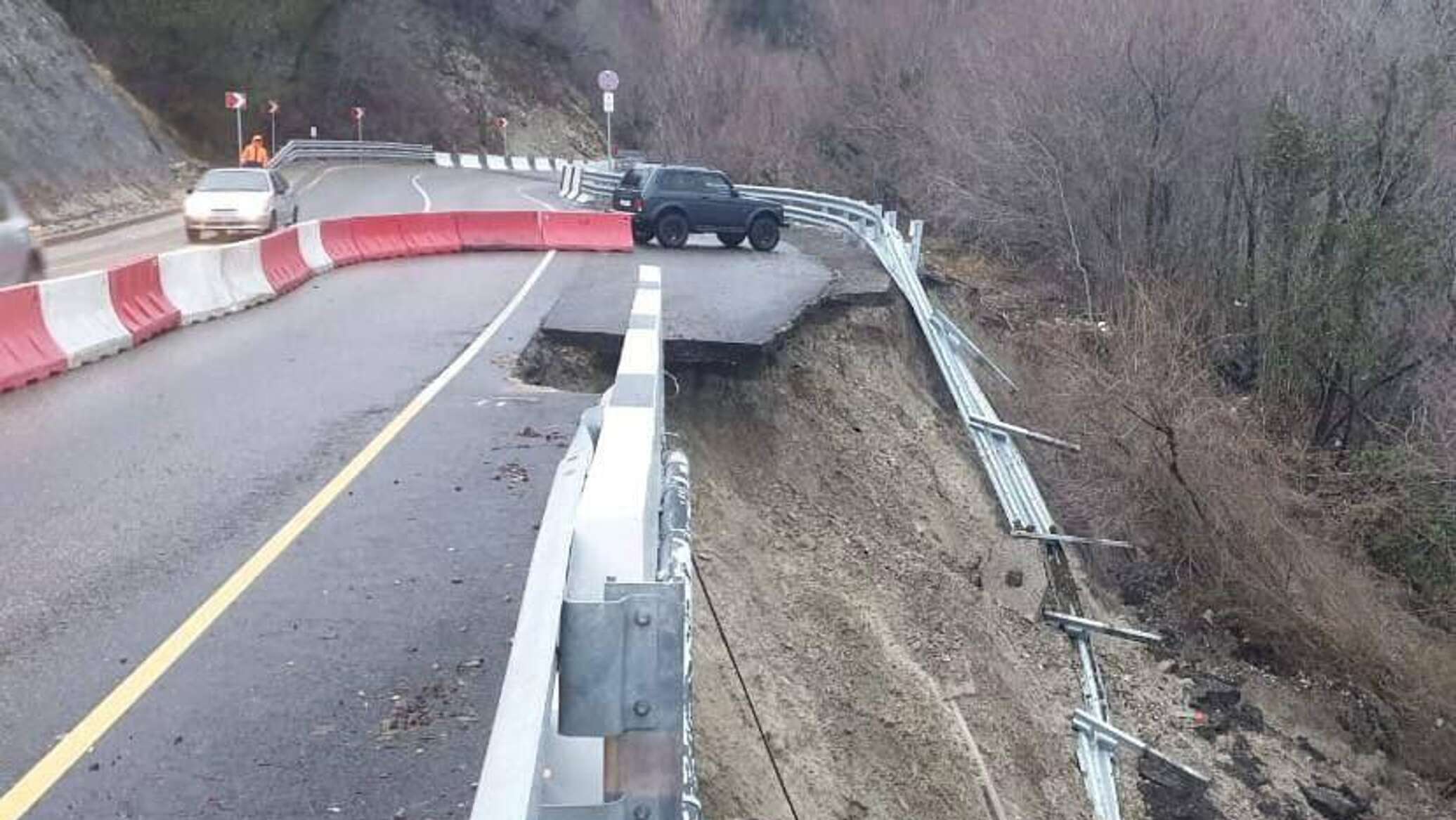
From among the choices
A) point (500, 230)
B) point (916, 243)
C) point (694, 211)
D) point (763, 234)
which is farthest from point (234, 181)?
point (916, 243)

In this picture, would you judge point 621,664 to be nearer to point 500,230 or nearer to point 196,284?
point 196,284

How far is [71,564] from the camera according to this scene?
712 centimetres

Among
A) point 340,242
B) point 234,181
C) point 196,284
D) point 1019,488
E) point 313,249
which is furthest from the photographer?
point 234,181

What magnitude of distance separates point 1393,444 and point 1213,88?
8.59 metres

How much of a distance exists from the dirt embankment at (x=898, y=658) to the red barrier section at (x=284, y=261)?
7407 millimetres

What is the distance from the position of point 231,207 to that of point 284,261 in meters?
6.82

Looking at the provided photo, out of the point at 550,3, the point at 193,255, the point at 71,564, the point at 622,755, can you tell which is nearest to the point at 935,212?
the point at 193,255

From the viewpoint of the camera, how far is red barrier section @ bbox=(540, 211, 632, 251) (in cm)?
2664

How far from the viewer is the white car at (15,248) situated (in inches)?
625

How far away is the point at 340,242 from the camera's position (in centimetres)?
2341

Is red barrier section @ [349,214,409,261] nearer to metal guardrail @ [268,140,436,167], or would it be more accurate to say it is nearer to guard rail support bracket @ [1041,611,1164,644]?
guard rail support bracket @ [1041,611,1164,644]

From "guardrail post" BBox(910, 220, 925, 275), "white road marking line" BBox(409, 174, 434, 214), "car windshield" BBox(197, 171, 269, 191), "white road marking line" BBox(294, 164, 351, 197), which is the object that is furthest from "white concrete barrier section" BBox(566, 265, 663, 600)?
"white road marking line" BBox(294, 164, 351, 197)

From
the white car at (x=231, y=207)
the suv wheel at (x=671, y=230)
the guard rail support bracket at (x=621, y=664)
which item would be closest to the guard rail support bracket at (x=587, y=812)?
the guard rail support bracket at (x=621, y=664)

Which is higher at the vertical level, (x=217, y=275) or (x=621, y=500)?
(x=621, y=500)
